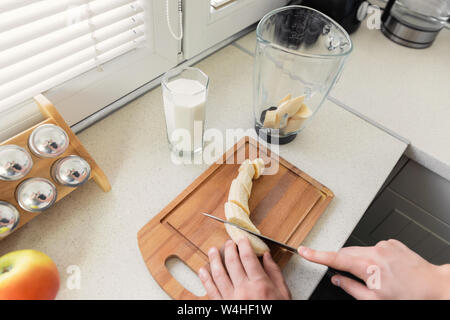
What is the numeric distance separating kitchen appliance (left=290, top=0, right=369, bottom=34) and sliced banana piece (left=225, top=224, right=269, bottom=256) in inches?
26.5

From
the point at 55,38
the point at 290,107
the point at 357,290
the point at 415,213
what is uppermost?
the point at 55,38

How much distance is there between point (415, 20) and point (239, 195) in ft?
2.83

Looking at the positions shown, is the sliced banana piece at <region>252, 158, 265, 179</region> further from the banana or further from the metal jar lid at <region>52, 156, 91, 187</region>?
the metal jar lid at <region>52, 156, 91, 187</region>

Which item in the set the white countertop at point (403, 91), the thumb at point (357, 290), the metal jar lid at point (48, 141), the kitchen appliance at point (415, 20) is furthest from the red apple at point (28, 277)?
the kitchen appliance at point (415, 20)

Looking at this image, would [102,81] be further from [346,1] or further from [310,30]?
[346,1]

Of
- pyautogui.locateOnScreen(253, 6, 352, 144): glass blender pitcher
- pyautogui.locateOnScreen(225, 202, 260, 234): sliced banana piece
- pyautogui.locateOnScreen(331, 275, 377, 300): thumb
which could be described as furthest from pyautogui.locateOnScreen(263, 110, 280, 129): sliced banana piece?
pyautogui.locateOnScreen(331, 275, 377, 300): thumb

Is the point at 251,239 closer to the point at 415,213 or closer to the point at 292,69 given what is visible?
the point at 292,69

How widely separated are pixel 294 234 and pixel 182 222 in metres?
0.19

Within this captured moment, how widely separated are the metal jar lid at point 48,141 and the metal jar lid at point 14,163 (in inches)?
0.7

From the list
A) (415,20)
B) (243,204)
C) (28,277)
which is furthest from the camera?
(415,20)

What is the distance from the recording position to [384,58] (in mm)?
918

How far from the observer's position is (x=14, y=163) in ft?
1.47

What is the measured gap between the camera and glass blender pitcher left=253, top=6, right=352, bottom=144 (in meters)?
0.58

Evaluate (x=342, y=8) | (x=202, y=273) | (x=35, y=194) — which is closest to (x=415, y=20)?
(x=342, y=8)
